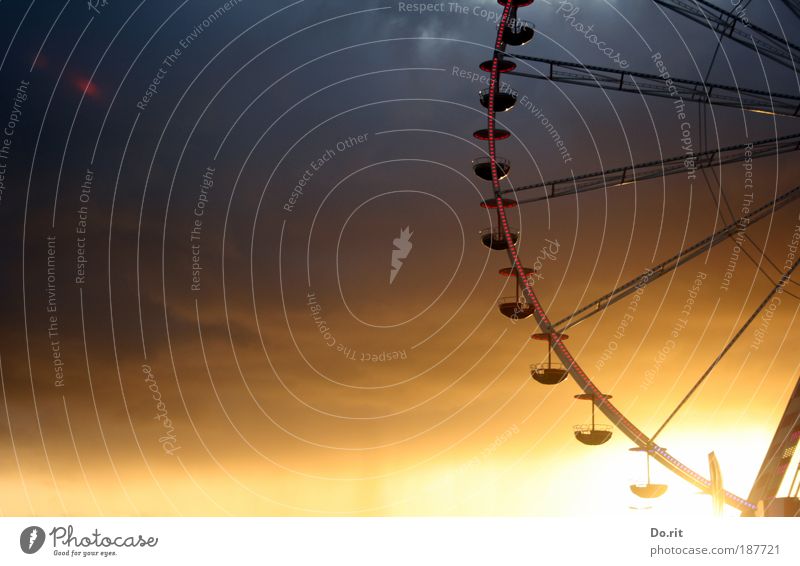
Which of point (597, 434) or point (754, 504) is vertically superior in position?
point (597, 434)

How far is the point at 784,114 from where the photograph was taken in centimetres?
2620

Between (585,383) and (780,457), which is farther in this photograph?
(780,457)

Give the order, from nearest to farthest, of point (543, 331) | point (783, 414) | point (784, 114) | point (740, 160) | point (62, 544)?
point (62, 544) → point (784, 114) → point (740, 160) → point (543, 331) → point (783, 414)

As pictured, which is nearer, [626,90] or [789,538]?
[789,538]

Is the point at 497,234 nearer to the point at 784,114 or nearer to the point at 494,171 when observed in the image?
the point at 494,171

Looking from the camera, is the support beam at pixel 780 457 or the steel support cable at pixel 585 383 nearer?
the steel support cable at pixel 585 383

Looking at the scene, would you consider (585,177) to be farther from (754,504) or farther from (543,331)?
(754,504)

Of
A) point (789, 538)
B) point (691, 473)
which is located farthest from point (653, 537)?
point (691, 473)

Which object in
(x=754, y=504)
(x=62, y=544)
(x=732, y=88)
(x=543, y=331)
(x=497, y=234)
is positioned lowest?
(x=62, y=544)

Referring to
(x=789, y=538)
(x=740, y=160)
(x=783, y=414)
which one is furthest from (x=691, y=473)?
(x=789, y=538)

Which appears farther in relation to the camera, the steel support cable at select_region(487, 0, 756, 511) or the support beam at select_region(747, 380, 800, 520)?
the support beam at select_region(747, 380, 800, 520)

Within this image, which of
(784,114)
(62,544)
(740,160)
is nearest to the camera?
(62,544)

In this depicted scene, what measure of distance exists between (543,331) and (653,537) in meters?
14.5

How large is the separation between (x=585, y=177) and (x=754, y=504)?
11.4m
